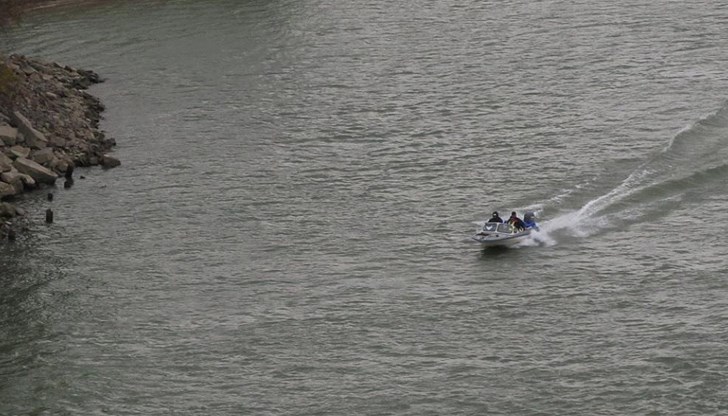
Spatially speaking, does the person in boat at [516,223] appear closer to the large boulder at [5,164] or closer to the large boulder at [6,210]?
the large boulder at [6,210]

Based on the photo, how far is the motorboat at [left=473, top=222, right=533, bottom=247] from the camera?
52.2m

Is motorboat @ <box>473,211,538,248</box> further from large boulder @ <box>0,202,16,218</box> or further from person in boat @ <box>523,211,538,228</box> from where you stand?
large boulder @ <box>0,202,16,218</box>

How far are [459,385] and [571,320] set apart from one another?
6.07 meters

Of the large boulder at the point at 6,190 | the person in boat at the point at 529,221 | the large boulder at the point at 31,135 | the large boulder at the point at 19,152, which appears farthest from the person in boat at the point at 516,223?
the large boulder at the point at 31,135

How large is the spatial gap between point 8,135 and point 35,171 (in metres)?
3.23

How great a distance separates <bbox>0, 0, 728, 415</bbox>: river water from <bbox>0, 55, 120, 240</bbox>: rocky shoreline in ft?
3.52

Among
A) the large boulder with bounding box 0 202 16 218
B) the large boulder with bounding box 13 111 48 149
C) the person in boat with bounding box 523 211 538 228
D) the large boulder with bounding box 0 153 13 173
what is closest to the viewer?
the person in boat with bounding box 523 211 538 228

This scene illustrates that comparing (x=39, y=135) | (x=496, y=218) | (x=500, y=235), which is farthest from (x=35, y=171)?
(x=500, y=235)

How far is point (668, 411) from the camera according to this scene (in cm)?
4003

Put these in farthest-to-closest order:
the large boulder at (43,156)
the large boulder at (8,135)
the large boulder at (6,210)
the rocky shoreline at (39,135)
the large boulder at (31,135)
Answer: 1. the large boulder at (31,135)
2. the large boulder at (8,135)
3. the large boulder at (43,156)
4. the rocky shoreline at (39,135)
5. the large boulder at (6,210)

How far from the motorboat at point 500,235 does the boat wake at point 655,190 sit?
0.71 metres

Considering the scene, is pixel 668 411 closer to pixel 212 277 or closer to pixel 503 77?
pixel 212 277

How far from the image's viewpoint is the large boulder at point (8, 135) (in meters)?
63.3

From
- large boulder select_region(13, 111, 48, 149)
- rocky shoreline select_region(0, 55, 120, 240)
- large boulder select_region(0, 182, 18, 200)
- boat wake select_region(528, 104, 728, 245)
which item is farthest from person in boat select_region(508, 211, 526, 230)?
large boulder select_region(13, 111, 48, 149)
